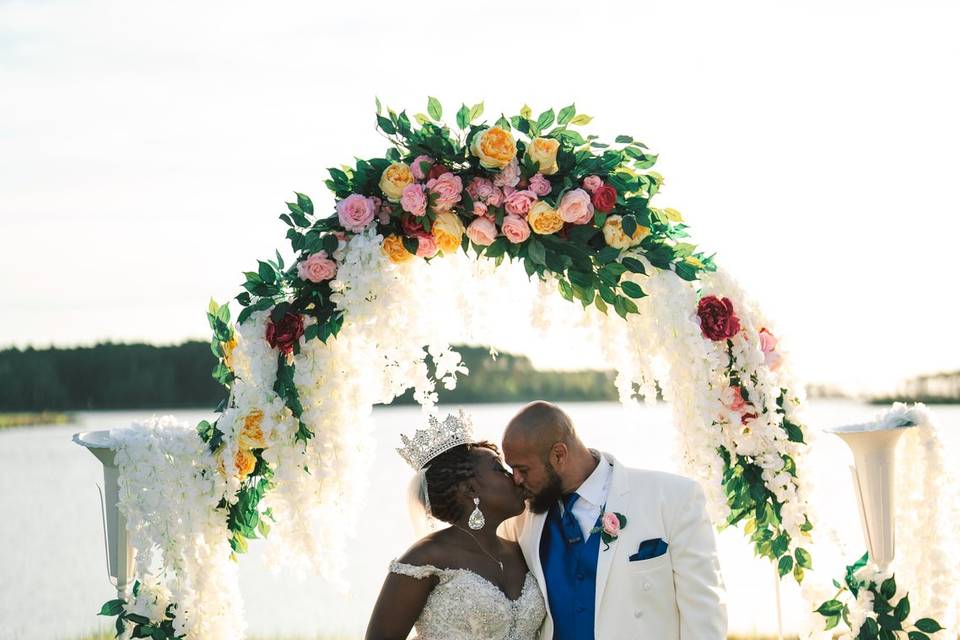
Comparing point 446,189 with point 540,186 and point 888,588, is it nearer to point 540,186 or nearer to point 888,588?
point 540,186

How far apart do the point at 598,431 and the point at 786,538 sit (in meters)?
27.4

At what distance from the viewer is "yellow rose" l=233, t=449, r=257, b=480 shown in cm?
481

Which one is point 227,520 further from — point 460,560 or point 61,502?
point 61,502

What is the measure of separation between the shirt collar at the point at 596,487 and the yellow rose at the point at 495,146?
1451 millimetres

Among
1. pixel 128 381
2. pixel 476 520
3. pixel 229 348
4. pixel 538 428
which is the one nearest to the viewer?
pixel 538 428

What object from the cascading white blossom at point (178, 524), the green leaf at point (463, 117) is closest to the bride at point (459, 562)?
the cascading white blossom at point (178, 524)

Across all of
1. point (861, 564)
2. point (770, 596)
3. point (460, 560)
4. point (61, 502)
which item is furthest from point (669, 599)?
point (61, 502)

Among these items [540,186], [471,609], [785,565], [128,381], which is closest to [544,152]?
[540,186]

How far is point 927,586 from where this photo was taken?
201 inches

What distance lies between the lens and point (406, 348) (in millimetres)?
4906

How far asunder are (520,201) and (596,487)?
4.39 ft

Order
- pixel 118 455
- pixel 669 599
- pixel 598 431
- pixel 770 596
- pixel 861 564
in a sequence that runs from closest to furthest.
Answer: pixel 669 599, pixel 118 455, pixel 861 564, pixel 770 596, pixel 598 431

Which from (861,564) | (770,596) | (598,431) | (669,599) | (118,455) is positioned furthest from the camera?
(598,431)

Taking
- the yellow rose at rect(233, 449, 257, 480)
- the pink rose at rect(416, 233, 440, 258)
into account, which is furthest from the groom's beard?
the yellow rose at rect(233, 449, 257, 480)
